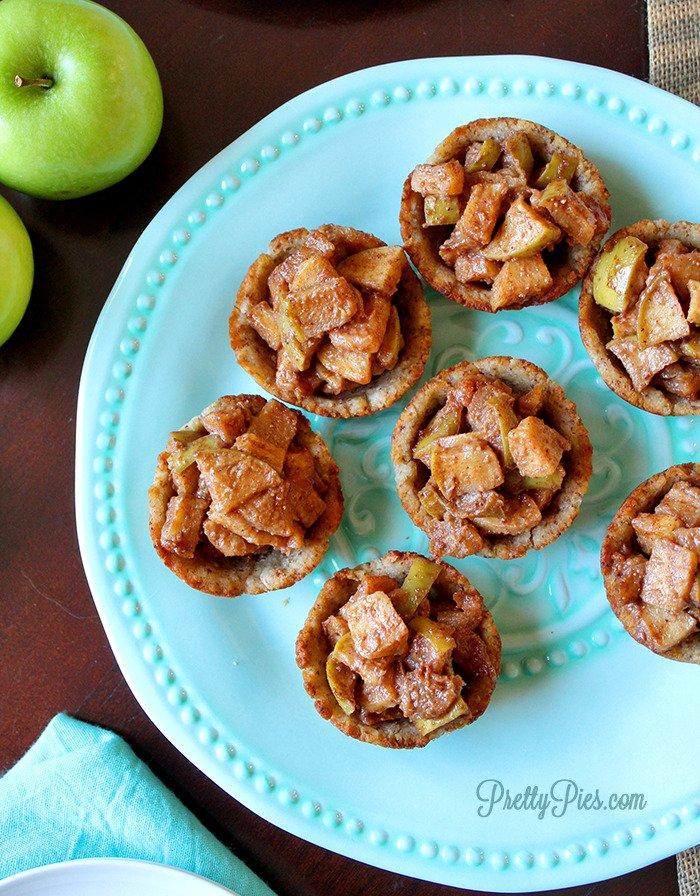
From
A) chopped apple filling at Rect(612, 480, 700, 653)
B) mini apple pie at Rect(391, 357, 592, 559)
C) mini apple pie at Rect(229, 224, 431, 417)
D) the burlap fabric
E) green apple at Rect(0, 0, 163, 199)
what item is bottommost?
chopped apple filling at Rect(612, 480, 700, 653)

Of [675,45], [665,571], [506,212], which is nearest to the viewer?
[665,571]

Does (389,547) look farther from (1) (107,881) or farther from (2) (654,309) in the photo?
(1) (107,881)

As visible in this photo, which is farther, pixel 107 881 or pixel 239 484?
pixel 107 881

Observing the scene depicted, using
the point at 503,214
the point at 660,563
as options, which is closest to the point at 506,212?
the point at 503,214

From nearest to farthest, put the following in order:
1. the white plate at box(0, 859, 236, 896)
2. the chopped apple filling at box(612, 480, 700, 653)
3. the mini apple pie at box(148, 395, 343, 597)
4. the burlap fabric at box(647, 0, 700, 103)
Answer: the chopped apple filling at box(612, 480, 700, 653) < the mini apple pie at box(148, 395, 343, 597) < the white plate at box(0, 859, 236, 896) < the burlap fabric at box(647, 0, 700, 103)

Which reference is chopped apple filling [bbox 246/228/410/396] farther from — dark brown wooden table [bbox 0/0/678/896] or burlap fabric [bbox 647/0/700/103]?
burlap fabric [bbox 647/0/700/103]

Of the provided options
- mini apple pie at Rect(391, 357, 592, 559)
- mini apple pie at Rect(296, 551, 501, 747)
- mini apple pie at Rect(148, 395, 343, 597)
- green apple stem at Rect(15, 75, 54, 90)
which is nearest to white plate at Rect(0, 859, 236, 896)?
mini apple pie at Rect(296, 551, 501, 747)

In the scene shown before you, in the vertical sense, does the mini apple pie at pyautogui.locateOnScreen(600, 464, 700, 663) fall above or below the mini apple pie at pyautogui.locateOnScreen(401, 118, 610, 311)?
below

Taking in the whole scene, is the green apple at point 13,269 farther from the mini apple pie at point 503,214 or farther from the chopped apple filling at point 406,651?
the chopped apple filling at point 406,651

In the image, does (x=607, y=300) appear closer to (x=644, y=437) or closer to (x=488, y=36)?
(x=644, y=437)
